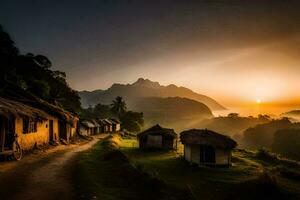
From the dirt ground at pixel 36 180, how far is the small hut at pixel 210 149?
1932 centimetres

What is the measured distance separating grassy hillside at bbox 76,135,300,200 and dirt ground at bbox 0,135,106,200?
34.7 inches

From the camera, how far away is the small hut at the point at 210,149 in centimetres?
3659

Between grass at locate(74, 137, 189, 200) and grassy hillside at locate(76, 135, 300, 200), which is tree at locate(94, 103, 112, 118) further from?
grass at locate(74, 137, 189, 200)

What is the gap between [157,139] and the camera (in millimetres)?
52750

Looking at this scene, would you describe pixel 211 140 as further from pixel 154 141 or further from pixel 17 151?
pixel 17 151

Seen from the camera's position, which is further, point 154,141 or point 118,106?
point 118,106

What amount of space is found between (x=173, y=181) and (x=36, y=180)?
13634mm

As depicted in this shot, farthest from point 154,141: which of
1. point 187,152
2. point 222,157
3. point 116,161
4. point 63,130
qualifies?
point 116,161

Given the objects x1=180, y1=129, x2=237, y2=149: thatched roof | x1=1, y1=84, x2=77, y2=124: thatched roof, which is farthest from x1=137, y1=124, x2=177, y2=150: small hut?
x1=1, y1=84, x2=77, y2=124: thatched roof

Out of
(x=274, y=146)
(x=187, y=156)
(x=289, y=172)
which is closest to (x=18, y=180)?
(x=187, y=156)

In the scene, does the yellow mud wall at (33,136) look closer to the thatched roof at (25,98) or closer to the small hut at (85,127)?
the thatched roof at (25,98)

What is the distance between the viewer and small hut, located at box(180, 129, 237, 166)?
36.6 meters

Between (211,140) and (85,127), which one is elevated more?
(211,140)

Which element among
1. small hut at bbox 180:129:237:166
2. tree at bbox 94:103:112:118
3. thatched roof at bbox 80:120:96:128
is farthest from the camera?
tree at bbox 94:103:112:118
